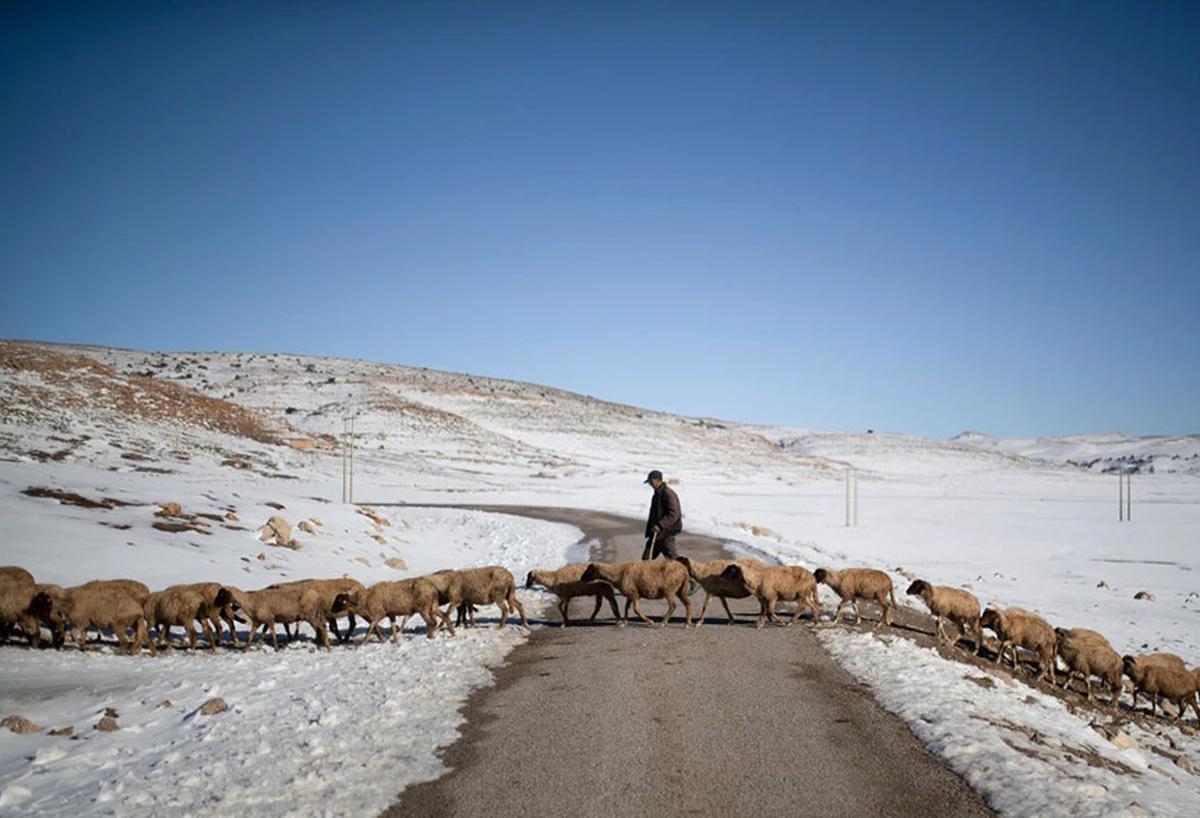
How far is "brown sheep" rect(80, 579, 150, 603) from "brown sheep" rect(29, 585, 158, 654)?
0.15ft

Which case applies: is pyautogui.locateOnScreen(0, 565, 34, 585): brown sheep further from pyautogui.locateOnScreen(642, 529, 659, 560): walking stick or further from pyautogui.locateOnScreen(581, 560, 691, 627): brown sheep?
pyautogui.locateOnScreen(642, 529, 659, 560): walking stick

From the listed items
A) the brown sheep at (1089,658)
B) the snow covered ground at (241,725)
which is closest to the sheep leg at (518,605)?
→ the snow covered ground at (241,725)

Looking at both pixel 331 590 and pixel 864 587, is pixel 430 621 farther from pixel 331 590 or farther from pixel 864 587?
pixel 864 587

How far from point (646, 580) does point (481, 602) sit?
301cm

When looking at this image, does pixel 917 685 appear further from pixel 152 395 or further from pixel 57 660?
pixel 152 395

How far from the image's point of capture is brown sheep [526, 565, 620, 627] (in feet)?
49.9

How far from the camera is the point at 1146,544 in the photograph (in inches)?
1650

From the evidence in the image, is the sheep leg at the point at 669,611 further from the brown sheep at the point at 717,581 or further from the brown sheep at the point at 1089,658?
the brown sheep at the point at 1089,658

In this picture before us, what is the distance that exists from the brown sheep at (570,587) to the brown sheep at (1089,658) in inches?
296

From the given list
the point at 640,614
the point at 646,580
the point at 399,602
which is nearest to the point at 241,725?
the point at 399,602

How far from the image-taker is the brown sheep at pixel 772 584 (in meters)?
14.7

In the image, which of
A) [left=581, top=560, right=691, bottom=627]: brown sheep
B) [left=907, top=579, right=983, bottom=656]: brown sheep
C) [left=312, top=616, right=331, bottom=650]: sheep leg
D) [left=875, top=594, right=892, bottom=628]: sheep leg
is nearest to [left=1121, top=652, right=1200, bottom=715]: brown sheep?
[left=907, top=579, right=983, bottom=656]: brown sheep

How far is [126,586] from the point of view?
12984 millimetres

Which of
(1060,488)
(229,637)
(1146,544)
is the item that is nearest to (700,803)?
(229,637)
